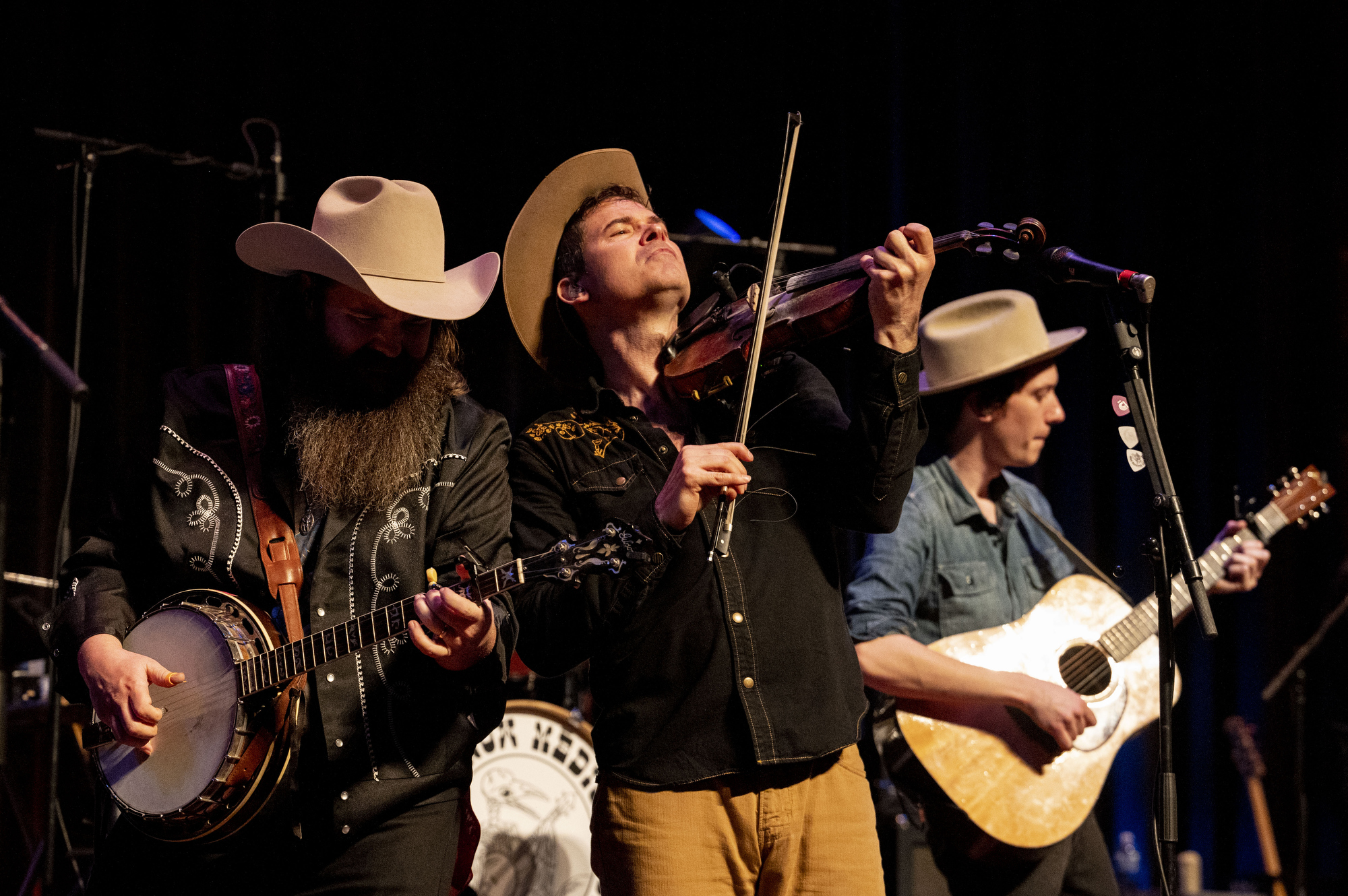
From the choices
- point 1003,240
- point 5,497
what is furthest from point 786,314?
point 5,497

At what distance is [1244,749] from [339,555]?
481 centimetres

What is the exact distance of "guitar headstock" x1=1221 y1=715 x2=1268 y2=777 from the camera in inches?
208

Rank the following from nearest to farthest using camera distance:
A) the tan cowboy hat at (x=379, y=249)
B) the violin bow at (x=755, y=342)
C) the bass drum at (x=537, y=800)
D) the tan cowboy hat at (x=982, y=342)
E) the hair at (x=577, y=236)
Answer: the violin bow at (x=755, y=342) < the tan cowboy hat at (x=379, y=249) < the hair at (x=577, y=236) < the tan cowboy hat at (x=982, y=342) < the bass drum at (x=537, y=800)

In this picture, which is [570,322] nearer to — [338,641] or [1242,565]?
[338,641]

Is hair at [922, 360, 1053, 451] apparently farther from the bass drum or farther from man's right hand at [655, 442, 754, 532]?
man's right hand at [655, 442, 754, 532]

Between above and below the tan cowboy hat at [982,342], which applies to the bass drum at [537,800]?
below

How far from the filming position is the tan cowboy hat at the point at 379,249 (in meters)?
2.41

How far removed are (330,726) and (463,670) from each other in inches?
11.2

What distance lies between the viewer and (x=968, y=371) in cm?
377

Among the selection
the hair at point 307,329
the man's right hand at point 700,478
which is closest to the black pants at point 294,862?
the man's right hand at point 700,478

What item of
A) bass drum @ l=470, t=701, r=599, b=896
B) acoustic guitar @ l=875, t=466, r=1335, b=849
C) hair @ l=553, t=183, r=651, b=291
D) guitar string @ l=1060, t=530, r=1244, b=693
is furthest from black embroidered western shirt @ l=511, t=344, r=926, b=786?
bass drum @ l=470, t=701, r=599, b=896

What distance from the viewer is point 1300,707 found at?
5160mm

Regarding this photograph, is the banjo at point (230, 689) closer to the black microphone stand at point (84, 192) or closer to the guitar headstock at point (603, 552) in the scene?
the guitar headstock at point (603, 552)

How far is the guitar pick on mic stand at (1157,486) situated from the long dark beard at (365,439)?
4.52 feet
